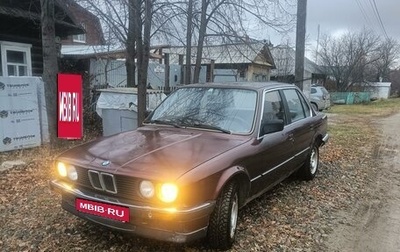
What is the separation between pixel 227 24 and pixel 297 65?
7.12 ft

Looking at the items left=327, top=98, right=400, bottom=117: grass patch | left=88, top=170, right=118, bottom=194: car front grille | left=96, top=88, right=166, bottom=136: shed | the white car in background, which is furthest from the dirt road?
left=327, top=98, right=400, bottom=117: grass patch

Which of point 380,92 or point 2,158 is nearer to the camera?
point 2,158

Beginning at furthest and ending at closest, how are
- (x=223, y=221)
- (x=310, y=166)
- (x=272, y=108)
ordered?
1. (x=310, y=166)
2. (x=272, y=108)
3. (x=223, y=221)

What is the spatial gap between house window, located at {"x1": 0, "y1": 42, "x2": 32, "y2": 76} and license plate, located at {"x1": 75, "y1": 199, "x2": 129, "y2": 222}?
28.2 feet

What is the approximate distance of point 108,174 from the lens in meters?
3.29

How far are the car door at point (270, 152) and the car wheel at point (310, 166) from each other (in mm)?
1159

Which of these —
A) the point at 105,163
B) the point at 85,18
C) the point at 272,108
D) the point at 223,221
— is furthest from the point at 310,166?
the point at 85,18

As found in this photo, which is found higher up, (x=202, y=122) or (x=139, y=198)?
(x=202, y=122)

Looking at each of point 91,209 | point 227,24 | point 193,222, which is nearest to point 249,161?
point 193,222

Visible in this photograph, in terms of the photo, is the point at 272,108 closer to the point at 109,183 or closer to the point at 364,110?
the point at 109,183

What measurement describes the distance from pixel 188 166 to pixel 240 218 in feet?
5.27

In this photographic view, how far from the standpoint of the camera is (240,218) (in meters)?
4.55

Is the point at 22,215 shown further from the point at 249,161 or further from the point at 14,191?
the point at 249,161

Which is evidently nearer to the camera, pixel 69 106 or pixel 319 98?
pixel 69 106
